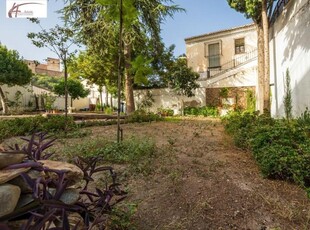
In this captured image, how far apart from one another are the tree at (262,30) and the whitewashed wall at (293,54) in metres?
0.42

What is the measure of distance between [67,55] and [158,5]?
26.6 feet

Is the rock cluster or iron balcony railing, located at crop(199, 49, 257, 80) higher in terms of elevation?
iron balcony railing, located at crop(199, 49, 257, 80)

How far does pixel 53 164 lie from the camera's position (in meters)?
1.46

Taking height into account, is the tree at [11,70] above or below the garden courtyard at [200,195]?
above

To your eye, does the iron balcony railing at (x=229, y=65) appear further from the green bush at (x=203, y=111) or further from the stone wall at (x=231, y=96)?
the green bush at (x=203, y=111)

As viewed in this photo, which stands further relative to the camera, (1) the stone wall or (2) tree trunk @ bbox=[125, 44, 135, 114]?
(1) the stone wall

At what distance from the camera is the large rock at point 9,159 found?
1.21 metres

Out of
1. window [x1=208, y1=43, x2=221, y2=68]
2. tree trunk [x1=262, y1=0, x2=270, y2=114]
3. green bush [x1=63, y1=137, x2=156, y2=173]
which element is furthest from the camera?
window [x1=208, y1=43, x2=221, y2=68]

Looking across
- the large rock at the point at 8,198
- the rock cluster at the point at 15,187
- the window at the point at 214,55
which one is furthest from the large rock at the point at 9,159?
the window at the point at 214,55

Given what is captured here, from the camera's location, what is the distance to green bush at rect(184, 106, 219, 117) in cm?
1712

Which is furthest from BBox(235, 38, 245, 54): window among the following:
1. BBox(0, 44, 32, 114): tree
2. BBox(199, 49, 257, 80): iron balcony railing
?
BBox(0, 44, 32, 114): tree

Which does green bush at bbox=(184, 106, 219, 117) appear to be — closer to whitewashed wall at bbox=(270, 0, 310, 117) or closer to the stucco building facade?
the stucco building facade

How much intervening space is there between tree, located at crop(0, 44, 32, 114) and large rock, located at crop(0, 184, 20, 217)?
19937mm

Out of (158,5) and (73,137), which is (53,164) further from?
(158,5)
